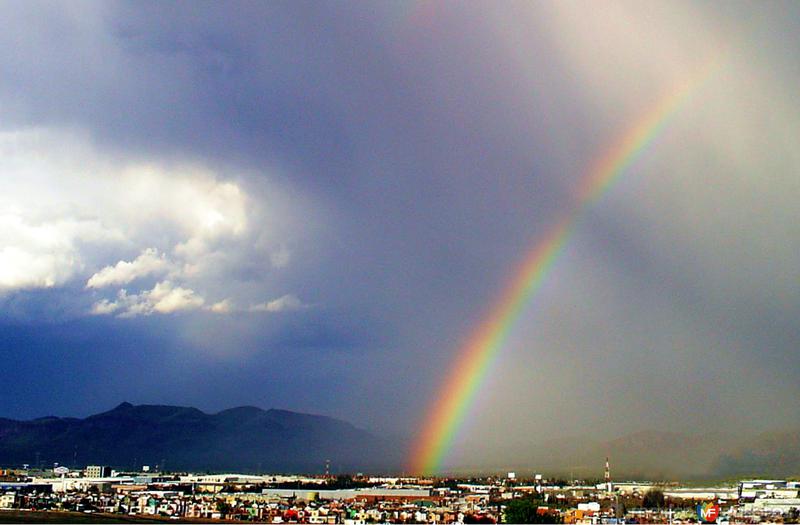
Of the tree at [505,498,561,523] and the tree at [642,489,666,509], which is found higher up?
the tree at [505,498,561,523]

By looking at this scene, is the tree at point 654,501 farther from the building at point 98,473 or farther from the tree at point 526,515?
the building at point 98,473

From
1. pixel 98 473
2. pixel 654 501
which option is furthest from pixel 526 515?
pixel 98 473

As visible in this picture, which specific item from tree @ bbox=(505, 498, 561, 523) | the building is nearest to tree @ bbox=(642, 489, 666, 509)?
tree @ bbox=(505, 498, 561, 523)

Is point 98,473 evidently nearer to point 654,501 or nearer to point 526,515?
point 654,501

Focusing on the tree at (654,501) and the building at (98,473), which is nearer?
the tree at (654,501)

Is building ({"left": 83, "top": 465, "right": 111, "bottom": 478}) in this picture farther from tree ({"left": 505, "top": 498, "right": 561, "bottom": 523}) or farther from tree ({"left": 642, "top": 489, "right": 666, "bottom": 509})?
tree ({"left": 505, "top": 498, "right": 561, "bottom": 523})

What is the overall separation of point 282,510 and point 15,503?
1275cm

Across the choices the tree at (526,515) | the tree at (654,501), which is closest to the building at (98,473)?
the tree at (654,501)

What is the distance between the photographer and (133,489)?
Result: 53.8 m

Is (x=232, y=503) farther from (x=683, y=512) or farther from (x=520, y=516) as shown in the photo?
(x=683, y=512)

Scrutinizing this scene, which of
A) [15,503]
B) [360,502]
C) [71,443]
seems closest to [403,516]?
[360,502]

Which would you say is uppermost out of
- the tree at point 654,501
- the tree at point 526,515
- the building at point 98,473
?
the tree at point 526,515

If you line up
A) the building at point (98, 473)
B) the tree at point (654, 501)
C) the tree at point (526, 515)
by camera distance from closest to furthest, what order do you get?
1. the tree at point (526, 515)
2. the tree at point (654, 501)
3. the building at point (98, 473)

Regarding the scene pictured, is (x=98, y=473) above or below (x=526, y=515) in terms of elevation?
→ below
